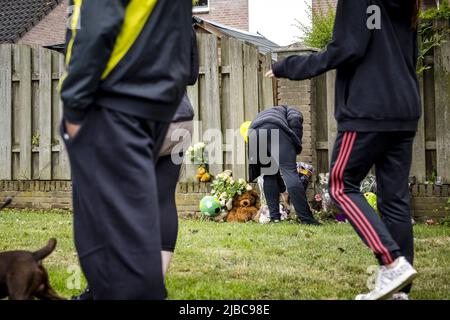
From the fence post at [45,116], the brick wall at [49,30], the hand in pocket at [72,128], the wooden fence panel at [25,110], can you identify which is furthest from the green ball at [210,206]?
the brick wall at [49,30]

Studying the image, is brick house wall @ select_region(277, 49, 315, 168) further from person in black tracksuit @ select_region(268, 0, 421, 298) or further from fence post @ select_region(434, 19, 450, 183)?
person in black tracksuit @ select_region(268, 0, 421, 298)

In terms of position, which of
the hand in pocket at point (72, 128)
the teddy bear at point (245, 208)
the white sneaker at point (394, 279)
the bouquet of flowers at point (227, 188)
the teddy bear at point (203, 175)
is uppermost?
the hand in pocket at point (72, 128)

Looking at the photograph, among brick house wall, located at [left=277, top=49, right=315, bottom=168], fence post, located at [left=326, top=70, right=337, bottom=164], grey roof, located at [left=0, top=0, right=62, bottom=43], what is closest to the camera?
fence post, located at [left=326, top=70, right=337, bottom=164]

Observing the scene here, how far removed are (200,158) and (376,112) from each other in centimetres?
547

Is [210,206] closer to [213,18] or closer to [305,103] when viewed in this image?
[305,103]

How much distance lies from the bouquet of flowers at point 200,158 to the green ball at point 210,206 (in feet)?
1.50

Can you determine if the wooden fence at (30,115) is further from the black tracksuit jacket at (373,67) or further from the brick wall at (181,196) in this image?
the black tracksuit jacket at (373,67)

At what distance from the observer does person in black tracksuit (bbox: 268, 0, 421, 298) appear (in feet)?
11.0

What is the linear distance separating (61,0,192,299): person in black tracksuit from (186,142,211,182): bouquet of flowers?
631 centimetres

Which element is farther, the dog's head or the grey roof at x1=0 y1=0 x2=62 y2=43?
the grey roof at x1=0 y1=0 x2=62 y2=43

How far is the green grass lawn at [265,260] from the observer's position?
12.6ft

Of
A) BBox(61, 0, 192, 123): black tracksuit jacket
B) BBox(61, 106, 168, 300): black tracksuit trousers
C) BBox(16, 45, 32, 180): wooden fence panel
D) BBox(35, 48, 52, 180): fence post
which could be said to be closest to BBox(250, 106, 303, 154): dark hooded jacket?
BBox(35, 48, 52, 180): fence post
